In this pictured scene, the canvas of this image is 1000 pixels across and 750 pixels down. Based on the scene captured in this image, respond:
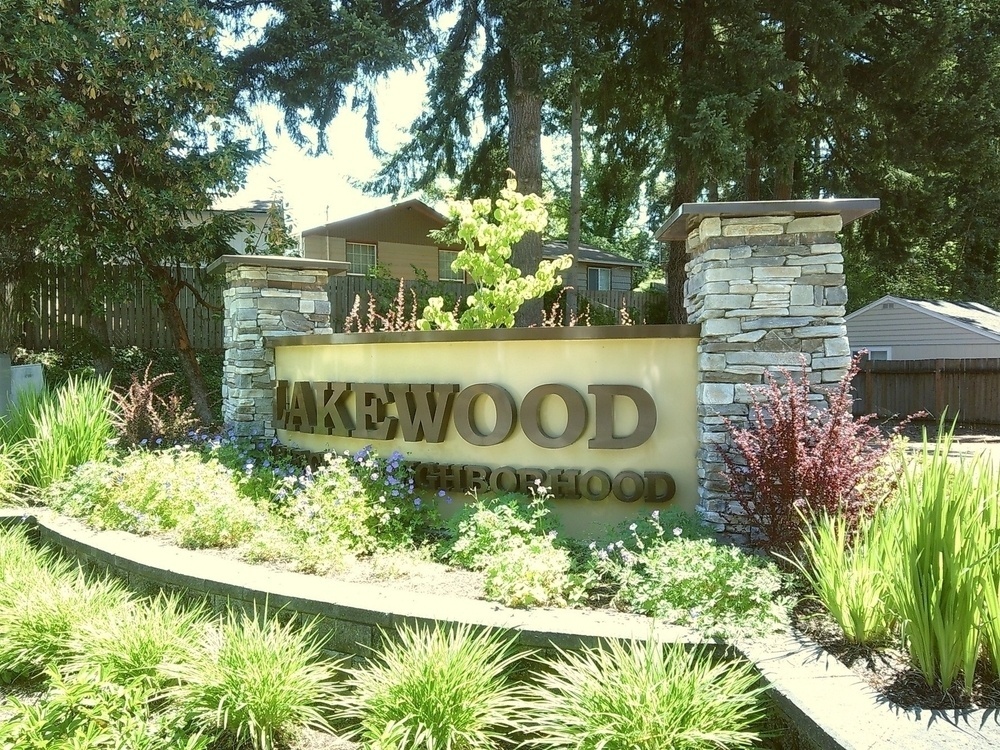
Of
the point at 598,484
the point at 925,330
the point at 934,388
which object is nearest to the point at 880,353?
the point at 925,330

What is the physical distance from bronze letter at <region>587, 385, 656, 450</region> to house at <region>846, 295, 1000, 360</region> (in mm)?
13419

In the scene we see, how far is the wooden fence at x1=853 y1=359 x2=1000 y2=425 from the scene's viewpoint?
45.3 ft

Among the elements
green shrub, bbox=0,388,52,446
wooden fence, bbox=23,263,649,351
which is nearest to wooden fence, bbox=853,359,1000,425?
wooden fence, bbox=23,263,649,351

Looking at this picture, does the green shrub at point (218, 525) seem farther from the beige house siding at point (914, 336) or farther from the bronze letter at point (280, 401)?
the beige house siding at point (914, 336)

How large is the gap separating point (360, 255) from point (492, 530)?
17.8 metres

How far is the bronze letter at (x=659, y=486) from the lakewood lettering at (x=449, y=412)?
24 centimetres

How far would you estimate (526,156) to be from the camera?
11484mm

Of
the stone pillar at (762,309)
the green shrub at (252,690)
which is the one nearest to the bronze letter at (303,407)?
the green shrub at (252,690)

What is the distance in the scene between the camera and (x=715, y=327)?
4.50m

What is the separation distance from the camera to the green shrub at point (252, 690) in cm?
297

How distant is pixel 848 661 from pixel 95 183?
10.3 meters

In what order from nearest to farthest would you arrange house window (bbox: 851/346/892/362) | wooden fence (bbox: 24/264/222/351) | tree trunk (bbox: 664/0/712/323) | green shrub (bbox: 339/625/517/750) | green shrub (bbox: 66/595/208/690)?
1. green shrub (bbox: 339/625/517/750)
2. green shrub (bbox: 66/595/208/690)
3. wooden fence (bbox: 24/264/222/351)
4. tree trunk (bbox: 664/0/712/323)
5. house window (bbox: 851/346/892/362)

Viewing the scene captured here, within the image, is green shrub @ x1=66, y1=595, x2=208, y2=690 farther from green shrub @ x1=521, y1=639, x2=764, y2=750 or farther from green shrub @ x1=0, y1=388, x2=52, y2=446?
green shrub @ x1=0, y1=388, x2=52, y2=446

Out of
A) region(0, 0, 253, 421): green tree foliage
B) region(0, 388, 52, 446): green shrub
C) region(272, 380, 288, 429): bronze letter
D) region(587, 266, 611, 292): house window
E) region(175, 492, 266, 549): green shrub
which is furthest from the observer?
region(587, 266, 611, 292): house window
